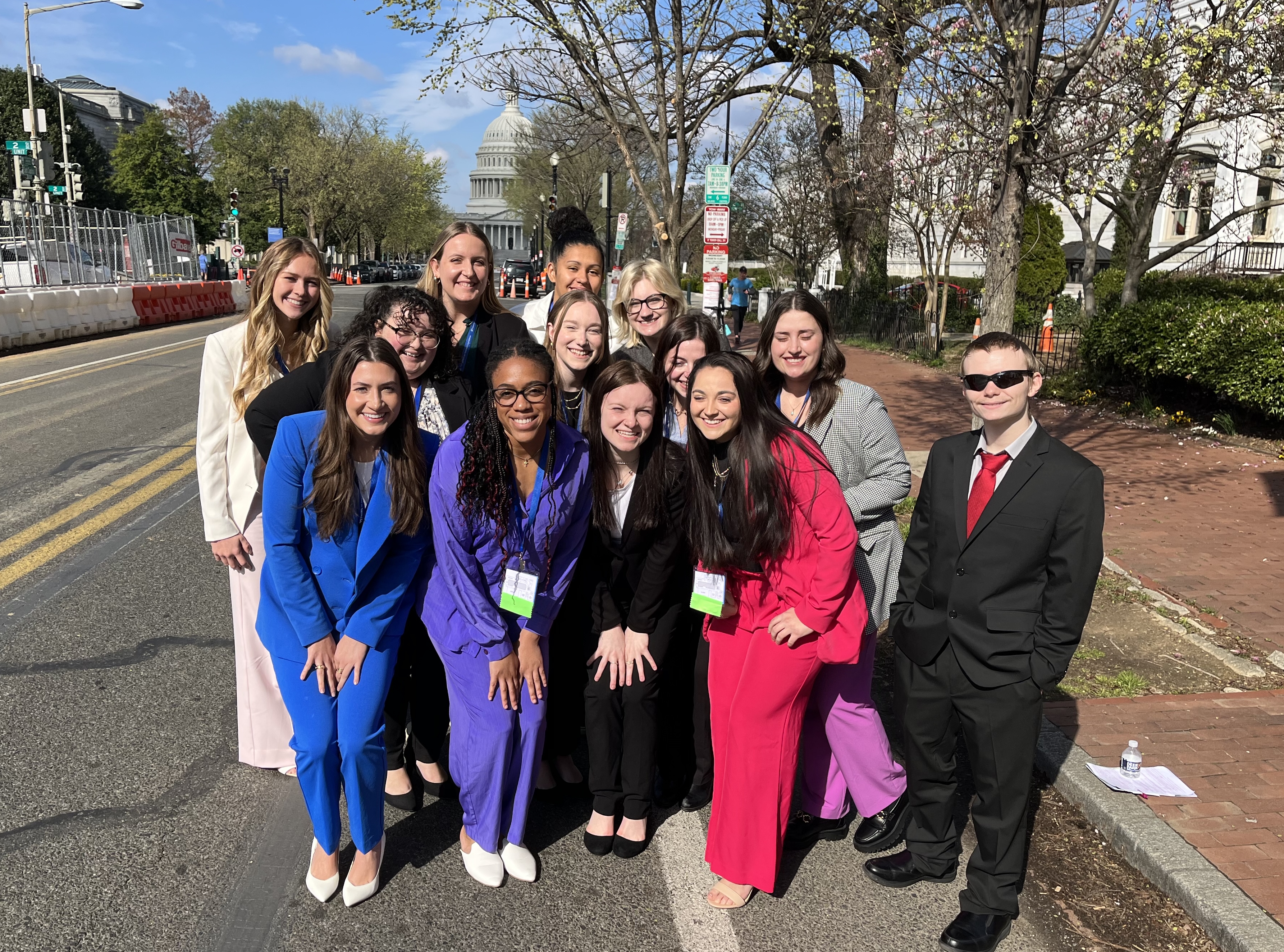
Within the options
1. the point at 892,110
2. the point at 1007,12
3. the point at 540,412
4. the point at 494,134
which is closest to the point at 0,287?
the point at 892,110

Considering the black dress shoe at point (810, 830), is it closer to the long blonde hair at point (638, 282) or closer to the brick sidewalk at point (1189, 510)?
the long blonde hair at point (638, 282)

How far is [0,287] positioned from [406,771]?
937 inches

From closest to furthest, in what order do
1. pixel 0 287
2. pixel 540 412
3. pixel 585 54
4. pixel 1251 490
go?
1. pixel 540 412
2. pixel 1251 490
3. pixel 585 54
4. pixel 0 287

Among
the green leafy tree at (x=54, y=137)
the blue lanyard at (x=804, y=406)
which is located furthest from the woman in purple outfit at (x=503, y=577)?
the green leafy tree at (x=54, y=137)

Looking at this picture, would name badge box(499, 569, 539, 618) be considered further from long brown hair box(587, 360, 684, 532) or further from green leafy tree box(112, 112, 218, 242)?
green leafy tree box(112, 112, 218, 242)

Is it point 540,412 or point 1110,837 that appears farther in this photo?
point 1110,837

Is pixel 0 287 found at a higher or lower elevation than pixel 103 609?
higher

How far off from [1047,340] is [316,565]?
1824 cm

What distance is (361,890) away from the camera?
2959mm

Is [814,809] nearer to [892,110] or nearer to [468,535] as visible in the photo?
[468,535]

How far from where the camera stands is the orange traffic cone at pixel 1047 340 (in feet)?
59.7

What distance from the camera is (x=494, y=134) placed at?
11819 centimetres

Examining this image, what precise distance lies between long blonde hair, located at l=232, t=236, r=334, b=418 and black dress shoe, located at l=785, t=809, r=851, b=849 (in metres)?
2.47

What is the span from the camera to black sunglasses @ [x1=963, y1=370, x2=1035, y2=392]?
9.02 ft
